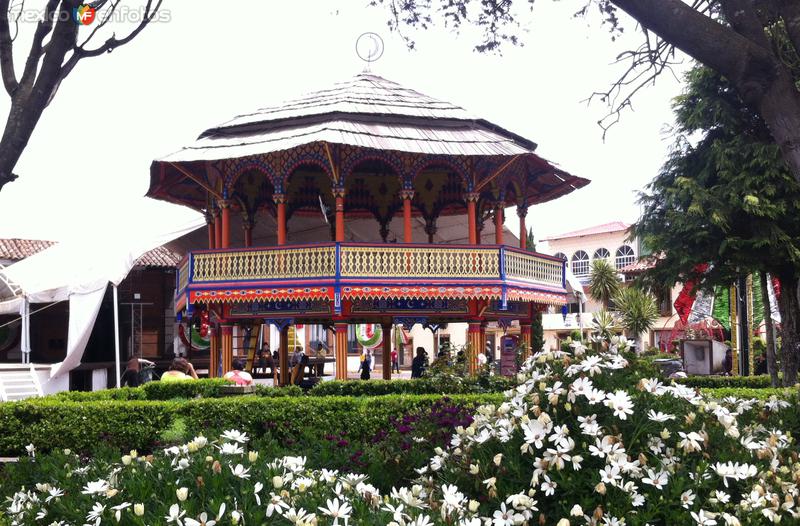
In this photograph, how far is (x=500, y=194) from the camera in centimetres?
2214

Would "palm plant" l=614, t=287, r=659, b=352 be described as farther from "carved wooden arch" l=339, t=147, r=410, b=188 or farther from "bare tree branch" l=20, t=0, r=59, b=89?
"bare tree branch" l=20, t=0, r=59, b=89

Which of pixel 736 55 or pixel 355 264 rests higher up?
pixel 736 55

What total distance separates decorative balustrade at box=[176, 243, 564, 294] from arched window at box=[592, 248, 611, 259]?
43.0 m

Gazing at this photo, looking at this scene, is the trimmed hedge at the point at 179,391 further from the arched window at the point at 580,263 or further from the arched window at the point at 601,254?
the arched window at the point at 580,263

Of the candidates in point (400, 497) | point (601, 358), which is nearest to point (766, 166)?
point (601, 358)

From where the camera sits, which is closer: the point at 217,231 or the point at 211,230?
the point at 217,231

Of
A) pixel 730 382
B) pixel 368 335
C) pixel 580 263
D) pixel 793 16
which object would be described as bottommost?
pixel 730 382

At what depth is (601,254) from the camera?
206ft

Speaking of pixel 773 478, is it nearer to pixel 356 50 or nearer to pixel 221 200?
pixel 221 200

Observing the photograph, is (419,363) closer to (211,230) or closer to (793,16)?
(211,230)

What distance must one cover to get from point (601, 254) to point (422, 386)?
171 ft

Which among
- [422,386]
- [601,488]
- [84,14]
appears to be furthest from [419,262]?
[601,488]

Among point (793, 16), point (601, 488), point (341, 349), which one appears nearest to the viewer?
point (601, 488)

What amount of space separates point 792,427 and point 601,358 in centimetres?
157
